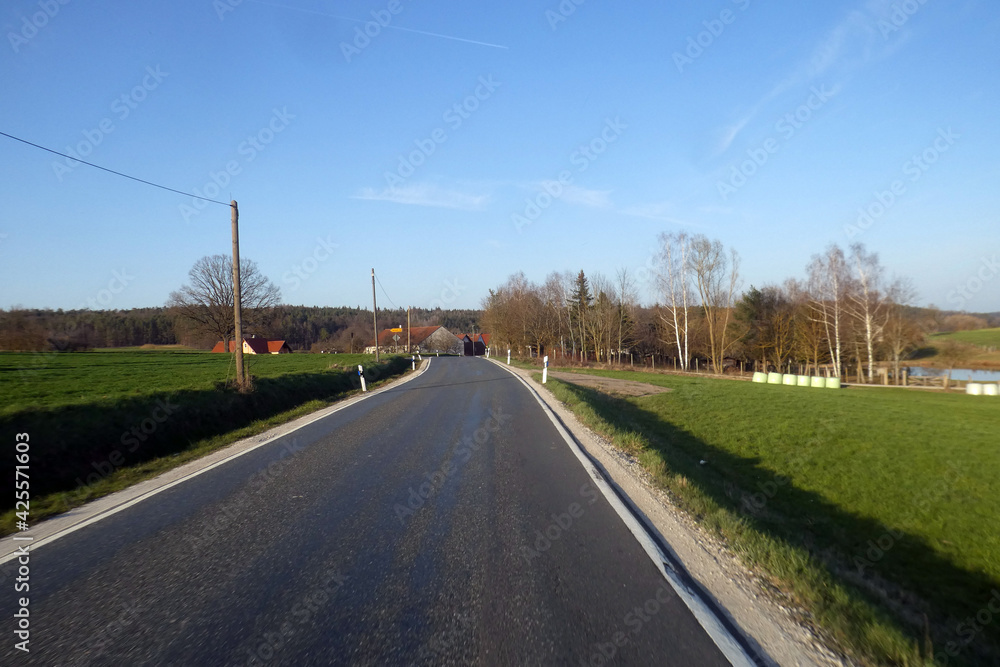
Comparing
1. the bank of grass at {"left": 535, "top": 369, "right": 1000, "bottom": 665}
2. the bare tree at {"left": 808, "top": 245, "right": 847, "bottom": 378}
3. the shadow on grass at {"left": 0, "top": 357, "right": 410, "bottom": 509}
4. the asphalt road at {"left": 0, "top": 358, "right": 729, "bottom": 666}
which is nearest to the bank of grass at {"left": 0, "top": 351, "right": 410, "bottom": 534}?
the shadow on grass at {"left": 0, "top": 357, "right": 410, "bottom": 509}

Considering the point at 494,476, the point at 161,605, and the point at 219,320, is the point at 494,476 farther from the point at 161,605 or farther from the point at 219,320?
the point at 219,320

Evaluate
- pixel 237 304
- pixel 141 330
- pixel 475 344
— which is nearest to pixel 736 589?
pixel 237 304

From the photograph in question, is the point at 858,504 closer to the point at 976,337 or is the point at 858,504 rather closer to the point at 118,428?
the point at 118,428

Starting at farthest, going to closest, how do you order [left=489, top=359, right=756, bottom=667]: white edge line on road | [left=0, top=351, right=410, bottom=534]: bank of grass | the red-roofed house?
the red-roofed house, [left=0, top=351, right=410, bottom=534]: bank of grass, [left=489, top=359, right=756, bottom=667]: white edge line on road

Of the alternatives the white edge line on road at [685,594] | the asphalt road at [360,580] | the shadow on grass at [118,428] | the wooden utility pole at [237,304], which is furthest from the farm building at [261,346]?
the white edge line on road at [685,594]

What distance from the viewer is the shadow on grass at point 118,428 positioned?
340 inches

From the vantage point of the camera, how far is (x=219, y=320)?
6819cm

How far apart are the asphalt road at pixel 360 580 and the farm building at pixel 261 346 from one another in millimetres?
71827

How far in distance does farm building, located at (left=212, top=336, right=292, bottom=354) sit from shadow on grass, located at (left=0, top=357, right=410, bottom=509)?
203 ft

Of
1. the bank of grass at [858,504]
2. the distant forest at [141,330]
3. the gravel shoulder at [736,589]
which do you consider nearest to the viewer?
the gravel shoulder at [736,589]

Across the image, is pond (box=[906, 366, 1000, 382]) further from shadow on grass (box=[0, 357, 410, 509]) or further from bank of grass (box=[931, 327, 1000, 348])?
shadow on grass (box=[0, 357, 410, 509])

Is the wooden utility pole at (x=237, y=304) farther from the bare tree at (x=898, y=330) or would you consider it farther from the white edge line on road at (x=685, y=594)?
the bare tree at (x=898, y=330)

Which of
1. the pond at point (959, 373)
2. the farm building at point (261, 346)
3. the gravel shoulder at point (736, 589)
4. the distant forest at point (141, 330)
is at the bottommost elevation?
the pond at point (959, 373)

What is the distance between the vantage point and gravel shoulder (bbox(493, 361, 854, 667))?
3387 millimetres
